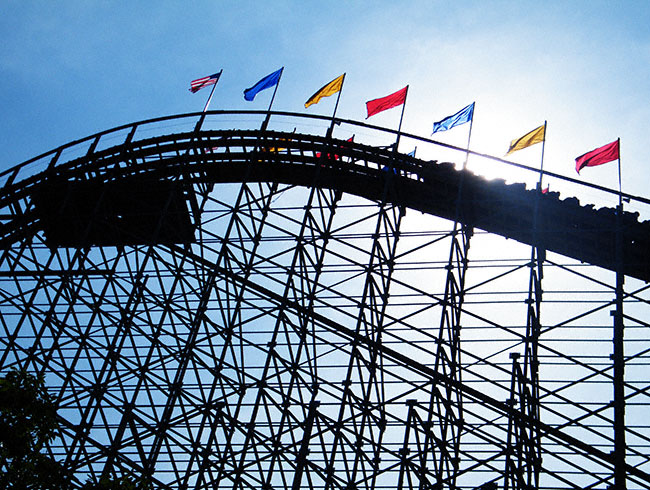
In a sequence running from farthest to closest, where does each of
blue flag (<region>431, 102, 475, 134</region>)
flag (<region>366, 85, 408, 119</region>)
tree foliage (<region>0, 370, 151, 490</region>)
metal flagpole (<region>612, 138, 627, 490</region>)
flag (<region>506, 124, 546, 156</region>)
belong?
1. flag (<region>366, 85, 408, 119</region>)
2. blue flag (<region>431, 102, 475, 134</region>)
3. flag (<region>506, 124, 546, 156</region>)
4. metal flagpole (<region>612, 138, 627, 490</region>)
5. tree foliage (<region>0, 370, 151, 490</region>)

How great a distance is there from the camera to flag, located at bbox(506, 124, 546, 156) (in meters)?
16.4

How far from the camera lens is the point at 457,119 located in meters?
18.1

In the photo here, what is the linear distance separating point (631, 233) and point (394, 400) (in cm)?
607

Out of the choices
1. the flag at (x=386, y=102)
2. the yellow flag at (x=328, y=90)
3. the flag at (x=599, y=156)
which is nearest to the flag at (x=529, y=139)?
the flag at (x=599, y=156)

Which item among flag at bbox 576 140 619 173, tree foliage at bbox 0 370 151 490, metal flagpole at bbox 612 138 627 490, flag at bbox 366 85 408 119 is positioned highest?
flag at bbox 366 85 408 119

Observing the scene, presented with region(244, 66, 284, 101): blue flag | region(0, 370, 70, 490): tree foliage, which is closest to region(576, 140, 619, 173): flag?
region(244, 66, 284, 101): blue flag

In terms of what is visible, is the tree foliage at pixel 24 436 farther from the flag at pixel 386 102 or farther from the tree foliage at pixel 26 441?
the flag at pixel 386 102

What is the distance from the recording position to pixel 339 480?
472 inches

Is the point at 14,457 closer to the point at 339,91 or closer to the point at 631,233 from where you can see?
the point at 631,233

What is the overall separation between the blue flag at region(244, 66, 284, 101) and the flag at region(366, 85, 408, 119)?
9.73 feet

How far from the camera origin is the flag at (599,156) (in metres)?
15.9

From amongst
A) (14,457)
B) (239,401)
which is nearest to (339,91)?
(239,401)

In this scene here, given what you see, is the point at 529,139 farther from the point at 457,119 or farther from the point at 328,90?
the point at 328,90

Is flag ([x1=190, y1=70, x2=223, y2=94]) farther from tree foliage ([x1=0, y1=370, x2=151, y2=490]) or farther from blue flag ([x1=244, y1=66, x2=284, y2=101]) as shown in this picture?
tree foliage ([x1=0, y1=370, x2=151, y2=490])
